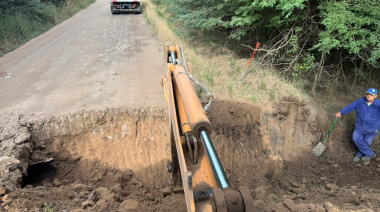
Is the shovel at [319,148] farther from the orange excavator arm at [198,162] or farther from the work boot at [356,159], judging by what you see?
the orange excavator arm at [198,162]

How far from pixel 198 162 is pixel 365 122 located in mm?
4418

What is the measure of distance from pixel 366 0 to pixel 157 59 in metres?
5.62

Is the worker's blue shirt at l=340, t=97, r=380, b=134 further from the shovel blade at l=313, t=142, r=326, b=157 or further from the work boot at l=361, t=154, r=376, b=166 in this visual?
the shovel blade at l=313, t=142, r=326, b=157

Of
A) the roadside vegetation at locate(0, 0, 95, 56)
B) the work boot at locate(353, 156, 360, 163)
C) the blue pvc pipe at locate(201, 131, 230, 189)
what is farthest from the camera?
the roadside vegetation at locate(0, 0, 95, 56)

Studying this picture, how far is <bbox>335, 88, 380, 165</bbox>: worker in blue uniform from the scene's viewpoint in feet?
17.5

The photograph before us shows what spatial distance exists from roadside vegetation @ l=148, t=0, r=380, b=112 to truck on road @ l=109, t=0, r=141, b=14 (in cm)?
896

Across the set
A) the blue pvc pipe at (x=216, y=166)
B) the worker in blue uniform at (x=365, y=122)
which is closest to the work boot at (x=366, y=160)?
the worker in blue uniform at (x=365, y=122)

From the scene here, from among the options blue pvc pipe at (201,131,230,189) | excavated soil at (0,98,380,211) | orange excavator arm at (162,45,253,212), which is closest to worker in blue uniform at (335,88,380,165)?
excavated soil at (0,98,380,211)

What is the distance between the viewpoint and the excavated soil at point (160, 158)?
4.16 metres

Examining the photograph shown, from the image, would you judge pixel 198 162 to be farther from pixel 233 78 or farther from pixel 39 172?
pixel 233 78

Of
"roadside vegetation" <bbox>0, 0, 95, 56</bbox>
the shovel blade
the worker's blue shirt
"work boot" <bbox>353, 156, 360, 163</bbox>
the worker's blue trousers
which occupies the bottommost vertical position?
"work boot" <bbox>353, 156, 360, 163</bbox>

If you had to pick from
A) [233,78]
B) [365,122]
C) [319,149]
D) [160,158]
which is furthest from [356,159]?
[160,158]

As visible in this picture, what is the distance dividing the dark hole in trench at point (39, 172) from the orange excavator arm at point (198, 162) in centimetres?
306

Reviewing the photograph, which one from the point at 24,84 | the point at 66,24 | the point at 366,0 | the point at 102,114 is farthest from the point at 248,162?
the point at 66,24
